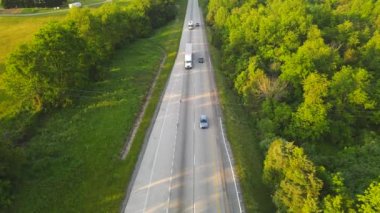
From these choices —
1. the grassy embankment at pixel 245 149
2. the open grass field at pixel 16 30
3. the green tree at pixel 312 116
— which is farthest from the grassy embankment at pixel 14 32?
the green tree at pixel 312 116

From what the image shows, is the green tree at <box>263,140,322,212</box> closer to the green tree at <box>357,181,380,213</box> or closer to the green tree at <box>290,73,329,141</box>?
the green tree at <box>357,181,380,213</box>

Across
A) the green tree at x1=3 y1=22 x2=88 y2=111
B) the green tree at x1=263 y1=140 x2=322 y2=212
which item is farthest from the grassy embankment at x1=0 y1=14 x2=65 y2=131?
the green tree at x1=263 y1=140 x2=322 y2=212

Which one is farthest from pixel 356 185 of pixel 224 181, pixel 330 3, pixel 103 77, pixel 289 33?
pixel 330 3

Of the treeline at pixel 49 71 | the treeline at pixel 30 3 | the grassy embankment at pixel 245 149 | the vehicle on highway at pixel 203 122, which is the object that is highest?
the treeline at pixel 30 3

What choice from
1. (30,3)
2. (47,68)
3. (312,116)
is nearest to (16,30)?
(30,3)

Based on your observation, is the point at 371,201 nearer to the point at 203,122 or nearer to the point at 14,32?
the point at 203,122

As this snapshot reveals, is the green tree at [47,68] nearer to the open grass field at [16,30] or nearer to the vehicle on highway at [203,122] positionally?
the vehicle on highway at [203,122]
